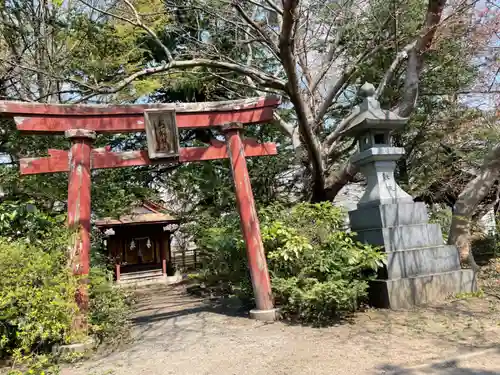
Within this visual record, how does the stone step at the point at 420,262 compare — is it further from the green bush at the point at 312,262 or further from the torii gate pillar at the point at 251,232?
the torii gate pillar at the point at 251,232

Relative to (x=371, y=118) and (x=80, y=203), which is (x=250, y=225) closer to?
(x=80, y=203)

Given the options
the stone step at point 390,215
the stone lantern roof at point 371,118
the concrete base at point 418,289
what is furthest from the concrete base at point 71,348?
the stone lantern roof at point 371,118

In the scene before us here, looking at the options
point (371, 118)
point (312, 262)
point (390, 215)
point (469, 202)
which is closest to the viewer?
point (312, 262)

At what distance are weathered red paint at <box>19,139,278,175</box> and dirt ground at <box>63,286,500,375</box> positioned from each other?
2669 mm

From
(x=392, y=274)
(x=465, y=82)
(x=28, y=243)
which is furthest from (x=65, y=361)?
(x=465, y=82)

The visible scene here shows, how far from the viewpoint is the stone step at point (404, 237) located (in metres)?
6.16

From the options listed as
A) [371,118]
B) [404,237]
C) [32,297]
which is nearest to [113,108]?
[32,297]

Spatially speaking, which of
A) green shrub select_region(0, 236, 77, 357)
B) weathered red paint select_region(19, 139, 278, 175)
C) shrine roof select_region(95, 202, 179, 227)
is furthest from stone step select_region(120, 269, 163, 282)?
green shrub select_region(0, 236, 77, 357)

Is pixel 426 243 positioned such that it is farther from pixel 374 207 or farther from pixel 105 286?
pixel 105 286

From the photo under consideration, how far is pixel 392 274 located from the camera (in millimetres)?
5910

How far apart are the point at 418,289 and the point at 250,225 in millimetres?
2800

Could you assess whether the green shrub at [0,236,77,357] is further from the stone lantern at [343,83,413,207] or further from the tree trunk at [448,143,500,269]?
the tree trunk at [448,143,500,269]

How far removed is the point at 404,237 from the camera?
6281 millimetres

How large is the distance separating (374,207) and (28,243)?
17.9 ft
